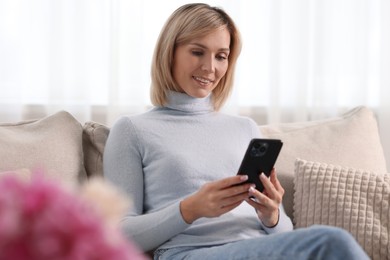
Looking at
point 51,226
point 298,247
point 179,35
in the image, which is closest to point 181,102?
point 179,35

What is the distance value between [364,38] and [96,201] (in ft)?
8.21

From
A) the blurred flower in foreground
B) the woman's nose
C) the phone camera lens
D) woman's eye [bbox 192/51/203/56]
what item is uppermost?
woman's eye [bbox 192/51/203/56]

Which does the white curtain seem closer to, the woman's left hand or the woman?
the woman

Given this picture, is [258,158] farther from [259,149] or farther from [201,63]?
[201,63]

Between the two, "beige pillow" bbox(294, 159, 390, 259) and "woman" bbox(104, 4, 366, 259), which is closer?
"woman" bbox(104, 4, 366, 259)

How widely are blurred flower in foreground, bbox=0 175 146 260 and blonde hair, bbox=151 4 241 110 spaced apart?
1.50 m

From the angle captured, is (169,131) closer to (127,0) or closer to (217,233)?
(217,233)

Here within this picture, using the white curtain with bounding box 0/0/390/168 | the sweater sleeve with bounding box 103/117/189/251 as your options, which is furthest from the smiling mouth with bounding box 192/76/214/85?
the white curtain with bounding box 0/0/390/168

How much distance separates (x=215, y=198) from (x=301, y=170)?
53 cm

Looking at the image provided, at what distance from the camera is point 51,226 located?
0.55 m

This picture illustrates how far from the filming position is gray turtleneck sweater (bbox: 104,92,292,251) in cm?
187

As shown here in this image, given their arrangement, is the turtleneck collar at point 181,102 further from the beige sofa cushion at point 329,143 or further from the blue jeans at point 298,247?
the blue jeans at point 298,247

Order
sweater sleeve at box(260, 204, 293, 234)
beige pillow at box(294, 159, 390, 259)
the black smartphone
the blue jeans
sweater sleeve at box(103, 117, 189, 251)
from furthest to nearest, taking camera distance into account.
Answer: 1. beige pillow at box(294, 159, 390, 259)
2. sweater sleeve at box(260, 204, 293, 234)
3. sweater sleeve at box(103, 117, 189, 251)
4. the black smartphone
5. the blue jeans

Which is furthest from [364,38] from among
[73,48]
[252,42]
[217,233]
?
[217,233]
